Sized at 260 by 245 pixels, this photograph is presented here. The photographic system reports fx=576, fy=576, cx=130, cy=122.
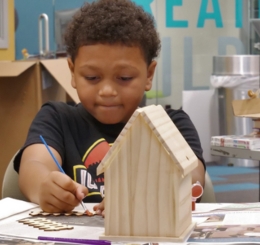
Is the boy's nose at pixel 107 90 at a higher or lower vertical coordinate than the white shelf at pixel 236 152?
higher

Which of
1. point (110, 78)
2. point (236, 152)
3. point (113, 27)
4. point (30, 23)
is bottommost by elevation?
point (236, 152)

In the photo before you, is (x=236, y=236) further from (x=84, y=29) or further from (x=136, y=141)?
(x=84, y=29)

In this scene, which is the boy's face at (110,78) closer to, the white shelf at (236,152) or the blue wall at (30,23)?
the white shelf at (236,152)

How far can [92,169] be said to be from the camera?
1352mm

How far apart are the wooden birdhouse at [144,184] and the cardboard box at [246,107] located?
83 centimetres

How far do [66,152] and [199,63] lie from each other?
10.3 ft

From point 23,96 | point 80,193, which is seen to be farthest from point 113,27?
point 23,96

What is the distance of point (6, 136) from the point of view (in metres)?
2.85

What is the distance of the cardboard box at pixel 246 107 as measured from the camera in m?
1.59

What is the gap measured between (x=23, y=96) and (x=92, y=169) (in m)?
1.52

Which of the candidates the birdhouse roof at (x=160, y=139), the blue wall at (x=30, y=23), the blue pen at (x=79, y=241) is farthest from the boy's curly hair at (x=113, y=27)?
the blue wall at (x=30, y=23)

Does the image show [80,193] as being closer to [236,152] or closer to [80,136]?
[80,136]

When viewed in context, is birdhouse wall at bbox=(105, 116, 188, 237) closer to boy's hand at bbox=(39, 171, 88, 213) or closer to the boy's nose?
boy's hand at bbox=(39, 171, 88, 213)

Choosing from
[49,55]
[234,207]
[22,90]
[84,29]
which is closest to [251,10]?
[49,55]
